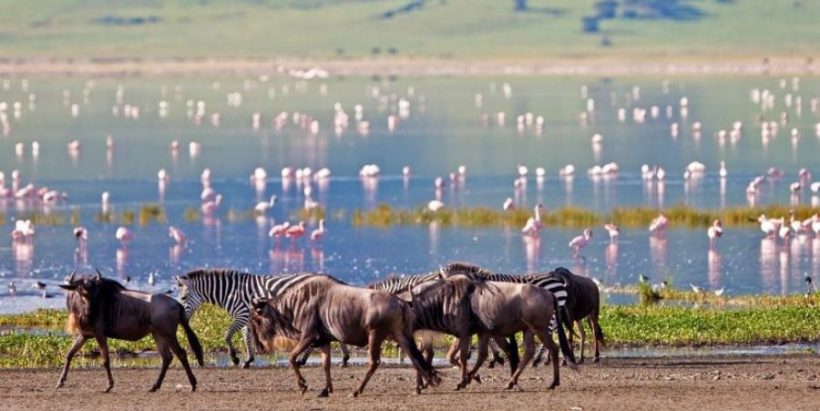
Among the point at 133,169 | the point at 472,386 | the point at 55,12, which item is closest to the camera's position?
the point at 472,386

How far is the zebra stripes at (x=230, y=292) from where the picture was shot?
17.1m

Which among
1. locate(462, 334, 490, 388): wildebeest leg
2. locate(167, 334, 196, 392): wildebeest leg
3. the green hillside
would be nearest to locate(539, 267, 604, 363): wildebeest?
locate(462, 334, 490, 388): wildebeest leg

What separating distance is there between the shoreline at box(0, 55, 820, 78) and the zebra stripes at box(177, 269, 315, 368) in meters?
112

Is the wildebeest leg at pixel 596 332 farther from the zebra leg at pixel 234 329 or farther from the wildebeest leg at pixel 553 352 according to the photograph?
the zebra leg at pixel 234 329

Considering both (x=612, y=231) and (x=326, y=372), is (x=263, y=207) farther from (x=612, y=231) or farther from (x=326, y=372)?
(x=326, y=372)

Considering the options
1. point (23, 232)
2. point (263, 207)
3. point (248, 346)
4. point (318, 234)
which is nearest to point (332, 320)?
point (248, 346)

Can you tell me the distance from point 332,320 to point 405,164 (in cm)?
3969

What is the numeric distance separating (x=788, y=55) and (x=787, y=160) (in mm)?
85501

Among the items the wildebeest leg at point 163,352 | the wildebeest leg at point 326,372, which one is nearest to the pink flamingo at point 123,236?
the wildebeest leg at point 163,352

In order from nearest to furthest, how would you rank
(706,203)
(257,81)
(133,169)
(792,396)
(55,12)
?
(792,396), (706,203), (133,169), (257,81), (55,12)

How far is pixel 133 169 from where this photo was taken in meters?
51.7

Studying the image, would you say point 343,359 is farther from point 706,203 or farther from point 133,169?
point 133,169

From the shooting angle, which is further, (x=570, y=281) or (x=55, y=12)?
(x=55, y=12)

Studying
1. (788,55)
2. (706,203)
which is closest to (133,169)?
(706,203)
